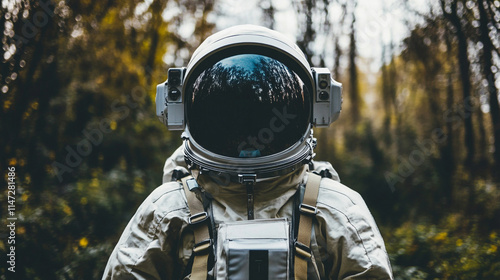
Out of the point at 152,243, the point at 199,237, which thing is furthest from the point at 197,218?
the point at 152,243

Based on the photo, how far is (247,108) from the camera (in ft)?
5.74

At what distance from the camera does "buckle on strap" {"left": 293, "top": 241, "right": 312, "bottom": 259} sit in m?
1.59

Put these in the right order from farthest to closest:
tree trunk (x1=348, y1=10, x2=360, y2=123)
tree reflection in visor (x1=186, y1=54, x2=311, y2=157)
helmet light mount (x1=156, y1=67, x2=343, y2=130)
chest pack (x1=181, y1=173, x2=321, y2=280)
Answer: tree trunk (x1=348, y1=10, x2=360, y2=123) → helmet light mount (x1=156, y1=67, x2=343, y2=130) → tree reflection in visor (x1=186, y1=54, x2=311, y2=157) → chest pack (x1=181, y1=173, x2=321, y2=280)

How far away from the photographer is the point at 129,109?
7.21m

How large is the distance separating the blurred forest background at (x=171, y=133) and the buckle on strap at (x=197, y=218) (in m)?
2.03

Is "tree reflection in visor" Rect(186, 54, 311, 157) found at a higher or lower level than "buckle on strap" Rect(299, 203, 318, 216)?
higher

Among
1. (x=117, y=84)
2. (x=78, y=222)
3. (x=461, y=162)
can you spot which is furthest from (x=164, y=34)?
(x=461, y=162)

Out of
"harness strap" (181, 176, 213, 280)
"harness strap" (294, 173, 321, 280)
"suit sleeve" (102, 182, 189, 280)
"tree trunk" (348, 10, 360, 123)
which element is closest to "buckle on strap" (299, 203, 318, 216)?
"harness strap" (294, 173, 321, 280)

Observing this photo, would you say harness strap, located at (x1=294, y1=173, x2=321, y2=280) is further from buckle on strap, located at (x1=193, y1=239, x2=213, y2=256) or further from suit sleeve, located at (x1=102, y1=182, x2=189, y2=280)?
suit sleeve, located at (x1=102, y1=182, x2=189, y2=280)

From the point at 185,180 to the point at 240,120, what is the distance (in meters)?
0.43

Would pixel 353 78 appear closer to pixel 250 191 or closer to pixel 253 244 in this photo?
pixel 250 191

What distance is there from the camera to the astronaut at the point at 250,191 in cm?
157

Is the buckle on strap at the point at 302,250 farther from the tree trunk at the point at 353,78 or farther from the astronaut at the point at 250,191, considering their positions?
the tree trunk at the point at 353,78

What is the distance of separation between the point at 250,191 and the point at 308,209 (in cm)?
28
